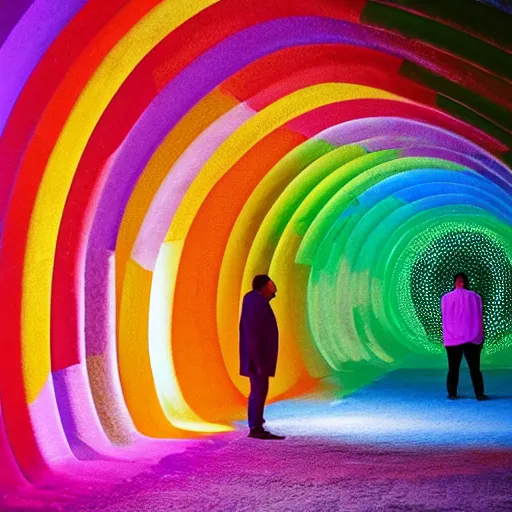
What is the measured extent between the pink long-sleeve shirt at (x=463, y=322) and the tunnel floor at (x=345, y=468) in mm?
1417

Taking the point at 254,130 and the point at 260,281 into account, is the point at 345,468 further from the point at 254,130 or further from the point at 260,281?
the point at 254,130

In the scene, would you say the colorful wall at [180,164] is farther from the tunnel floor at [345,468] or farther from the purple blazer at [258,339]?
the purple blazer at [258,339]

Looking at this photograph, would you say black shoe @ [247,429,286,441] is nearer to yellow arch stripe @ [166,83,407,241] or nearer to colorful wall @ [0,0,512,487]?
colorful wall @ [0,0,512,487]

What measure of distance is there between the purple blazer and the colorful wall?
1.27 metres

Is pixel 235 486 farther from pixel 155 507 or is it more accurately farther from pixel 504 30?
pixel 504 30

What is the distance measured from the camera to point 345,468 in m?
8.43

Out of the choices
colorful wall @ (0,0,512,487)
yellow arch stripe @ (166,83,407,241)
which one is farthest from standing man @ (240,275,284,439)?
yellow arch stripe @ (166,83,407,241)

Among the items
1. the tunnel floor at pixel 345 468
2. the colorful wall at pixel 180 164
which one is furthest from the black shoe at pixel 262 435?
the colorful wall at pixel 180 164

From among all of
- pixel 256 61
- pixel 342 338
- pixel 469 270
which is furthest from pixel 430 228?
pixel 256 61

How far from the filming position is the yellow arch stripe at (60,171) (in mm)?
8359

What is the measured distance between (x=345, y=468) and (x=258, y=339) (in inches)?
92.4

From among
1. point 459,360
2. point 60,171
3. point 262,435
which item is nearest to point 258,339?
point 262,435

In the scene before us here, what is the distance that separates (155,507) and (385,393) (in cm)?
925

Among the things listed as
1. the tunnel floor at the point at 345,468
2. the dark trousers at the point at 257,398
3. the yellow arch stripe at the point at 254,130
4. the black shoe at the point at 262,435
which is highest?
the yellow arch stripe at the point at 254,130
